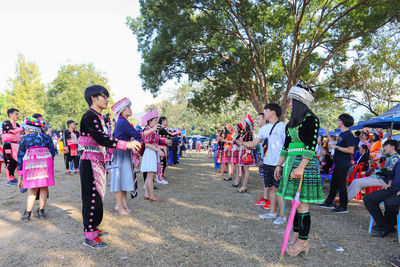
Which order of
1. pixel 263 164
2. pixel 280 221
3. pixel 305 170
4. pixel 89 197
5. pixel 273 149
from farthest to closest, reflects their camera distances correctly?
pixel 263 164
pixel 273 149
pixel 280 221
pixel 89 197
pixel 305 170

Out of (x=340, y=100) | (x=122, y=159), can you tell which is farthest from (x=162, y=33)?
(x=340, y=100)

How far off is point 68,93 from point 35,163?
34527 mm

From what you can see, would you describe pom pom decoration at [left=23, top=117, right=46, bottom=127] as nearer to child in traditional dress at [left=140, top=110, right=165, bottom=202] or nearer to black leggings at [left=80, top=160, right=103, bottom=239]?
black leggings at [left=80, top=160, right=103, bottom=239]

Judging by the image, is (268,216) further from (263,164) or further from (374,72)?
(374,72)

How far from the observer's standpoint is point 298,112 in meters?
2.81

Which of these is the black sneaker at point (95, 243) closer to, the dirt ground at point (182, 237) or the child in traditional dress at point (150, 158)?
the dirt ground at point (182, 237)

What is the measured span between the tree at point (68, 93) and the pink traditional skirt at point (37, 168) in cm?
3285

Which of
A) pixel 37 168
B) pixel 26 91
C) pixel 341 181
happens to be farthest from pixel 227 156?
pixel 26 91

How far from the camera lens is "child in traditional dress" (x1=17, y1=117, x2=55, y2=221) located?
3.85 metres

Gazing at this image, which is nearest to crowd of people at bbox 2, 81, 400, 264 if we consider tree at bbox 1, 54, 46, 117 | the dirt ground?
the dirt ground

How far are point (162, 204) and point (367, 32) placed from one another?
404 inches

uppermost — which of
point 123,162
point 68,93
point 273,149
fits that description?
point 68,93

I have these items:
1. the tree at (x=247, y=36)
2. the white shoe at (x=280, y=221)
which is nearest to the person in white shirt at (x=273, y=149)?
the white shoe at (x=280, y=221)

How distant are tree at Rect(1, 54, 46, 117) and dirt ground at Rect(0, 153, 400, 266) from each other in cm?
3766
